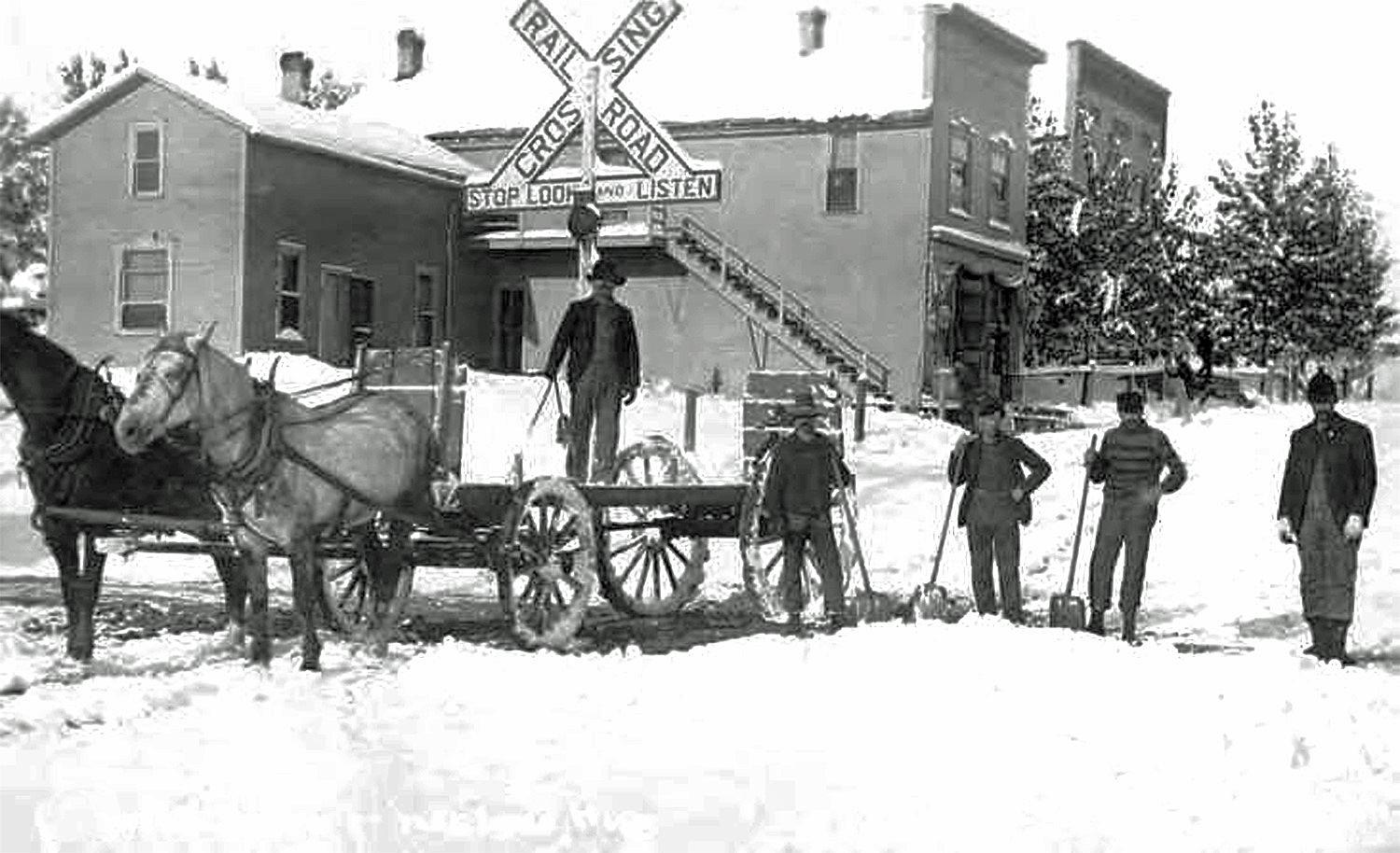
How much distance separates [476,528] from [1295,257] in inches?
1005

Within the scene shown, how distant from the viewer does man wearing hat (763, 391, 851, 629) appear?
1177cm

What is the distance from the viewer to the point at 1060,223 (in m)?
40.3

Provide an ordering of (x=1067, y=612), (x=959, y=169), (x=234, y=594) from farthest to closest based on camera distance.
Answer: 1. (x=959, y=169)
2. (x=1067, y=612)
3. (x=234, y=594)

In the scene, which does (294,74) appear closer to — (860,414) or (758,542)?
(860,414)

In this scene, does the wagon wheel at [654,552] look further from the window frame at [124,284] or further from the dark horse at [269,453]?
the window frame at [124,284]

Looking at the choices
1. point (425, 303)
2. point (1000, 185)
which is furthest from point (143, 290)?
point (1000, 185)

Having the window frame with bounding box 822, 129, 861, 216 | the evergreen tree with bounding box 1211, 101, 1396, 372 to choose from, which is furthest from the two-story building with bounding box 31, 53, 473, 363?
the evergreen tree with bounding box 1211, 101, 1396, 372

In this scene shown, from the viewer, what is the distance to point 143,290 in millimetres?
29750

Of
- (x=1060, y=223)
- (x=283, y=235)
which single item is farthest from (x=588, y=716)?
(x=1060, y=223)

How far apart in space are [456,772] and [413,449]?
3975 mm

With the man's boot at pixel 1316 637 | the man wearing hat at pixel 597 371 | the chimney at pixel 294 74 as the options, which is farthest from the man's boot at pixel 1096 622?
the chimney at pixel 294 74

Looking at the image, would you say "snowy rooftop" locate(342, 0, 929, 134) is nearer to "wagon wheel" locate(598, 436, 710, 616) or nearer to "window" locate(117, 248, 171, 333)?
"window" locate(117, 248, 171, 333)

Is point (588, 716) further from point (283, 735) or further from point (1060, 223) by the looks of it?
point (1060, 223)

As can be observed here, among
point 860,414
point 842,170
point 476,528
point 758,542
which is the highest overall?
point 842,170
